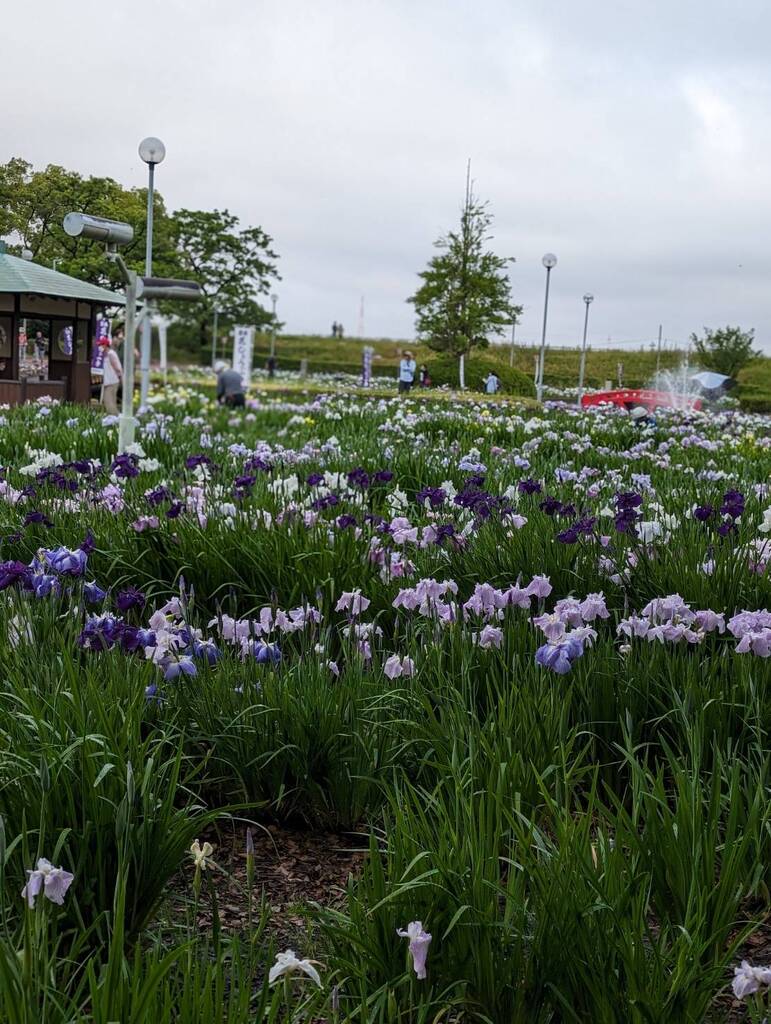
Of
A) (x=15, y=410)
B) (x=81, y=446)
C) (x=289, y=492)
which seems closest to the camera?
(x=289, y=492)

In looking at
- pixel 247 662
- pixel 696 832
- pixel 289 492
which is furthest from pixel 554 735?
pixel 289 492

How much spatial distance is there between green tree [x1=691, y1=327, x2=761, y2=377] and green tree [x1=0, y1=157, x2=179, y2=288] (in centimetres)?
4313

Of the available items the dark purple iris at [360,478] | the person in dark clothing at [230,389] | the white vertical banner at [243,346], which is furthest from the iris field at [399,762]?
the white vertical banner at [243,346]

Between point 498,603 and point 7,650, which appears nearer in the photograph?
point 7,650

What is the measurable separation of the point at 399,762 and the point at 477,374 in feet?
115

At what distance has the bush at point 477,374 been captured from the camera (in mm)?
35375

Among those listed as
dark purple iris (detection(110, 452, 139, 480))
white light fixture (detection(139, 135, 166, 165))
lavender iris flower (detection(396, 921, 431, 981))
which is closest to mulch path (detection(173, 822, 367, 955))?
lavender iris flower (detection(396, 921, 431, 981))

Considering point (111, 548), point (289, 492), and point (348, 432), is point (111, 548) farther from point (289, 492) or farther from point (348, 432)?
point (348, 432)

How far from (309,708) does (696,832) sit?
3.26ft

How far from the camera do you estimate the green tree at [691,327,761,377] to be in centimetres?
4712

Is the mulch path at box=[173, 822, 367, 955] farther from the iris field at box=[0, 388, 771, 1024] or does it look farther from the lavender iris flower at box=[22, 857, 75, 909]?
the lavender iris flower at box=[22, 857, 75, 909]

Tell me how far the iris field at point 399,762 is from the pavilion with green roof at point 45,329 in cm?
366

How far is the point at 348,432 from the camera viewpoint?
30.8ft

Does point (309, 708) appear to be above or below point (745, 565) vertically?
below
